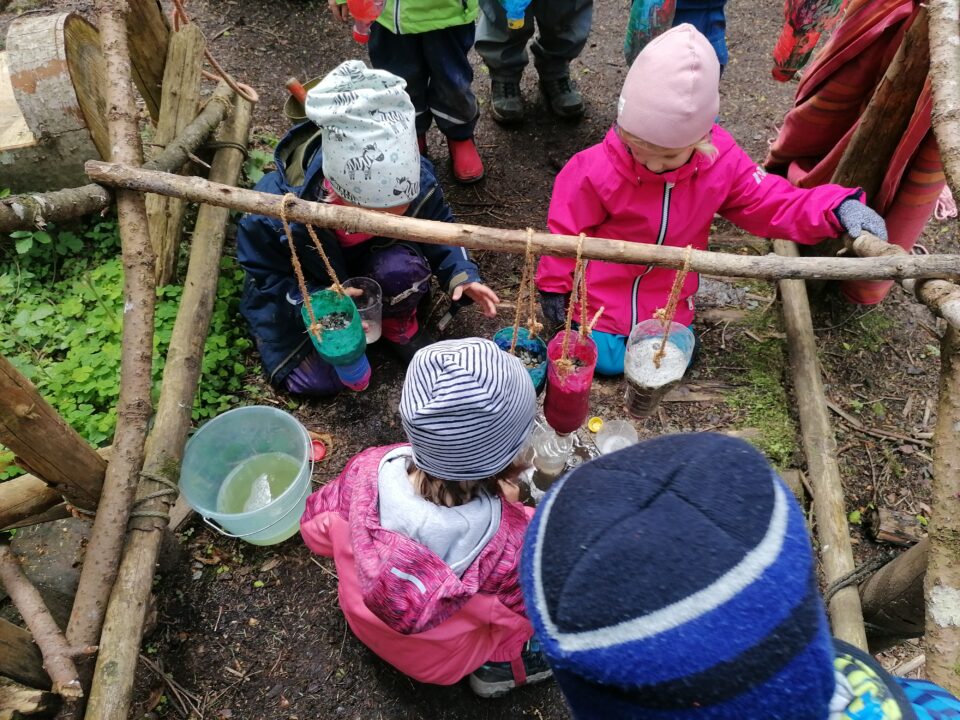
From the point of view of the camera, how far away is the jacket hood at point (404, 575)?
1.57 metres

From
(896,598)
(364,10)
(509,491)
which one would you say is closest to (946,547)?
(896,598)

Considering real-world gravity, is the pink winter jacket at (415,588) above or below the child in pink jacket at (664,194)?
below

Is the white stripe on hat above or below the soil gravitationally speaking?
above

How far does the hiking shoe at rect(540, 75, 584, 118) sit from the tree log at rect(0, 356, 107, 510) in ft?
12.8

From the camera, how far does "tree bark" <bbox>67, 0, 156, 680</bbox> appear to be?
5.69 ft

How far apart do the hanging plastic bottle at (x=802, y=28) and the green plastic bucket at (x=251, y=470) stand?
294cm

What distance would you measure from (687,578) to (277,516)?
198 cm

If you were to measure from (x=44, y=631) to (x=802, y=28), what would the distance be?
12.2ft

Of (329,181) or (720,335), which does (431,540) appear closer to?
(329,181)

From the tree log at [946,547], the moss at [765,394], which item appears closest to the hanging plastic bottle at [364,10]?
the moss at [765,394]

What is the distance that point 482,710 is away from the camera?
7.59ft

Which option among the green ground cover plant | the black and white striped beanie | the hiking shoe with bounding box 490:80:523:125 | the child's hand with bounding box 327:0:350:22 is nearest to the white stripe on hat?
the black and white striped beanie

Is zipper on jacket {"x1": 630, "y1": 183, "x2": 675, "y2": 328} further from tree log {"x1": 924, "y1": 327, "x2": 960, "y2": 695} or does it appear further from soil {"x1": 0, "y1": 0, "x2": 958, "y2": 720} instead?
tree log {"x1": 924, "y1": 327, "x2": 960, "y2": 695}

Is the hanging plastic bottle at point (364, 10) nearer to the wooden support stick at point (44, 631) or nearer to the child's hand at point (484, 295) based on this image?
the child's hand at point (484, 295)
